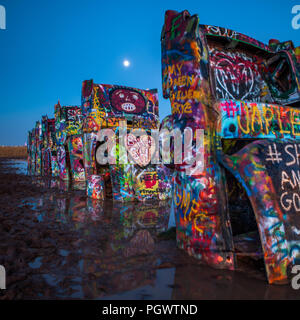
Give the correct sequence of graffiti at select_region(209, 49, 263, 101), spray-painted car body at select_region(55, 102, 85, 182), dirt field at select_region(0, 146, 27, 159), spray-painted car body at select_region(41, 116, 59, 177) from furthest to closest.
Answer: dirt field at select_region(0, 146, 27, 159)
spray-painted car body at select_region(41, 116, 59, 177)
spray-painted car body at select_region(55, 102, 85, 182)
graffiti at select_region(209, 49, 263, 101)

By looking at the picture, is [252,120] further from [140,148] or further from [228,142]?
[140,148]

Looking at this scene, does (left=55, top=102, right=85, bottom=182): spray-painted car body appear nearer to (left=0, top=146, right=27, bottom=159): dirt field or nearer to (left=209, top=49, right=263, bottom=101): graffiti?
(left=209, top=49, right=263, bottom=101): graffiti

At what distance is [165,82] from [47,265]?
342cm

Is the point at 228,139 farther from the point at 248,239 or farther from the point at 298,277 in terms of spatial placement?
the point at 298,277

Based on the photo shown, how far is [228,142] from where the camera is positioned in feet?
11.7

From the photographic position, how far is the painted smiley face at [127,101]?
9.11m

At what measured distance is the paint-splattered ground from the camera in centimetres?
254

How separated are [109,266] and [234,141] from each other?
267 cm

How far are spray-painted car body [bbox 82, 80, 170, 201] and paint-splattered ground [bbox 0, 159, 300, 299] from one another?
2.65 meters

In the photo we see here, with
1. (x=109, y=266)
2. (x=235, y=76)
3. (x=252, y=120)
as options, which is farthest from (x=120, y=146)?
(x=252, y=120)

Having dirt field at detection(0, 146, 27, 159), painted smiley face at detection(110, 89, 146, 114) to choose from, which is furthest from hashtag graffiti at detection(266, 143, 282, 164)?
dirt field at detection(0, 146, 27, 159)
